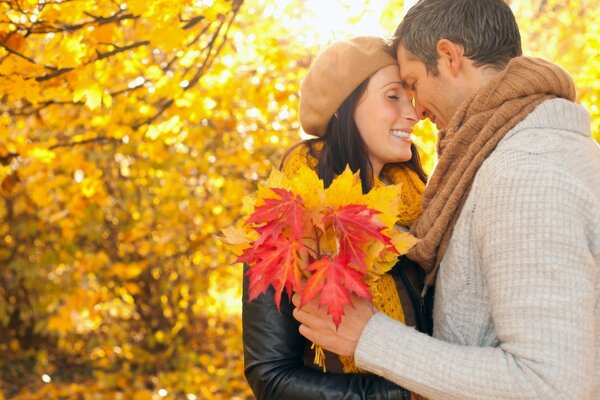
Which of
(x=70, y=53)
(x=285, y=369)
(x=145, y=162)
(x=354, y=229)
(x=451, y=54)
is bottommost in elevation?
(x=145, y=162)

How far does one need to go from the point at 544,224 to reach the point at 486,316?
0.31 metres

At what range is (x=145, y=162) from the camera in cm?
495

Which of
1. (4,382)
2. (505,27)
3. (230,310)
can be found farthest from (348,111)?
(230,310)

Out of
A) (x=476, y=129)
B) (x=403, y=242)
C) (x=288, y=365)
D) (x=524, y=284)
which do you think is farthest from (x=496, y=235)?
(x=288, y=365)

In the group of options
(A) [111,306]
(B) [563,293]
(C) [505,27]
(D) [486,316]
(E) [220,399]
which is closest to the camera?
(B) [563,293]

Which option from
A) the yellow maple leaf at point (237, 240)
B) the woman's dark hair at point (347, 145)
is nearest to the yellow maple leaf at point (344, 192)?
the yellow maple leaf at point (237, 240)

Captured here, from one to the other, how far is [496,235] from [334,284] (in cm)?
34

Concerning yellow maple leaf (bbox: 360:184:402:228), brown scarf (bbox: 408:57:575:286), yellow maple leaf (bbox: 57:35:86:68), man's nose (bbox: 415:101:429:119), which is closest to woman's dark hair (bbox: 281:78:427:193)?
man's nose (bbox: 415:101:429:119)

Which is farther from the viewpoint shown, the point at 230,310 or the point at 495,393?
the point at 230,310

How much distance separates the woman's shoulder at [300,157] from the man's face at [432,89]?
1.21 ft

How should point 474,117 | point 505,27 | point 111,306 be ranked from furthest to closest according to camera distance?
point 111,306 < point 505,27 < point 474,117

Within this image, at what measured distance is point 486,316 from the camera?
1.60 m

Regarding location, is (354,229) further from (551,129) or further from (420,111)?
(420,111)

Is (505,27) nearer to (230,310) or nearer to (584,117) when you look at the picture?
(584,117)
